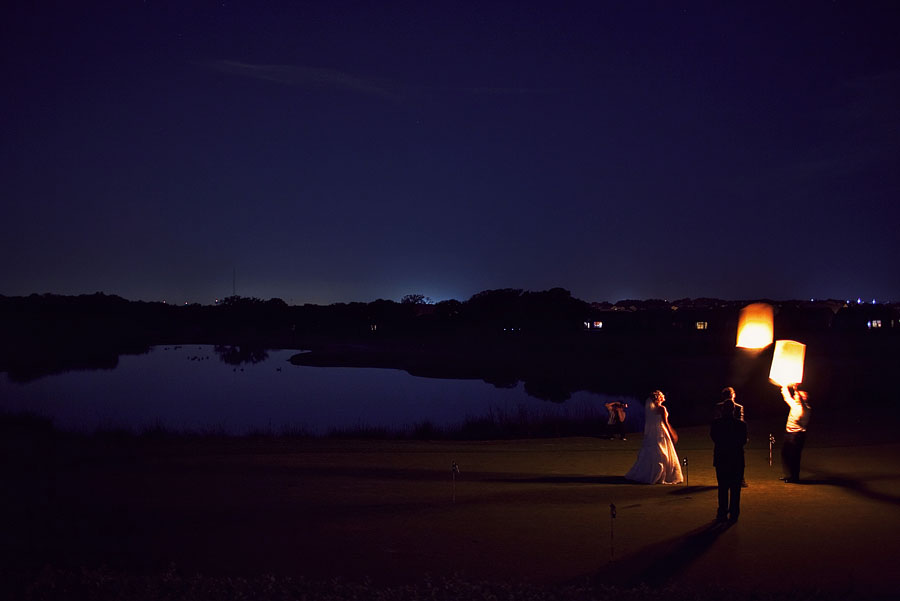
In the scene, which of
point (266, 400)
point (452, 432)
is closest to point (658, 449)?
point (452, 432)

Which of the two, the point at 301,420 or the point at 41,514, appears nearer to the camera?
the point at 41,514

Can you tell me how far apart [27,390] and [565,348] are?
160 ft

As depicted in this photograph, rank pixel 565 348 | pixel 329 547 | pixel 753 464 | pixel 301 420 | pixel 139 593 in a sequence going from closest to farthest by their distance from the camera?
1. pixel 139 593
2. pixel 329 547
3. pixel 753 464
4. pixel 301 420
5. pixel 565 348

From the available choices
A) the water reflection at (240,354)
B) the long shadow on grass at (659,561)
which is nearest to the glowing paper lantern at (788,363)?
the long shadow on grass at (659,561)

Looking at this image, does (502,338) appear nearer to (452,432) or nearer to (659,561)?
(452,432)

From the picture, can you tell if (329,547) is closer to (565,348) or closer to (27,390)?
(27,390)

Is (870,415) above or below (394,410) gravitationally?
above

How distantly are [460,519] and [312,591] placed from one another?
3.39 metres

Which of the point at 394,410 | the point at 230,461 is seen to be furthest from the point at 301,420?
the point at 230,461

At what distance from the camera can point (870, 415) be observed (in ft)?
78.3

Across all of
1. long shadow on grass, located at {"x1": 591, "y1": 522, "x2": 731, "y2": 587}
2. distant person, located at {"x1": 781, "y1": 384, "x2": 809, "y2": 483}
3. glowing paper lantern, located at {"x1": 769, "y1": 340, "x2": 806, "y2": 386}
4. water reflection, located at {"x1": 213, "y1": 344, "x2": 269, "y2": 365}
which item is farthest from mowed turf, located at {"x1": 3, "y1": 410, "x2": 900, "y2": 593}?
water reflection, located at {"x1": 213, "y1": 344, "x2": 269, "y2": 365}

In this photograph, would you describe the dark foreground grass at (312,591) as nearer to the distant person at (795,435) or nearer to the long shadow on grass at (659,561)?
the long shadow on grass at (659,561)

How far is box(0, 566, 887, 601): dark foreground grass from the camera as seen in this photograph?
7035 millimetres

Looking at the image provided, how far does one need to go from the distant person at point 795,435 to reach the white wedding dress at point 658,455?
75.5 inches
